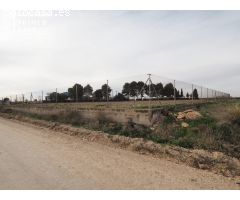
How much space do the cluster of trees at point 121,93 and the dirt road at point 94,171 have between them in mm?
8392

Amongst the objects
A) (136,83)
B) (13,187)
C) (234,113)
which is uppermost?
(136,83)

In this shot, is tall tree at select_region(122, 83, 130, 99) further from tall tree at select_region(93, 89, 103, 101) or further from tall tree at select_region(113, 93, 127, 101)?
tall tree at select_region(93, 89, 103, 101)

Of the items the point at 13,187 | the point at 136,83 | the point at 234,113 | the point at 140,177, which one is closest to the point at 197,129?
the point at 234,113

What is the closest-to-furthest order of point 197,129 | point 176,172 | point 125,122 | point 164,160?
point 176,172, point 164,160, point 197,129, point 125,122

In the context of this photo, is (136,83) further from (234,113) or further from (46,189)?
(46,189)

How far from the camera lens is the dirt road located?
548 centimetres

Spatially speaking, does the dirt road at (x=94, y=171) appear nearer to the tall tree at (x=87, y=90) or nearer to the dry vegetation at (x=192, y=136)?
the dry vegetation at (x=192, y=136)

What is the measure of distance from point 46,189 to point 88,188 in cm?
71

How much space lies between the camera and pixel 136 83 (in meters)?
21.7

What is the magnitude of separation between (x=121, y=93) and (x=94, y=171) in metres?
19.1

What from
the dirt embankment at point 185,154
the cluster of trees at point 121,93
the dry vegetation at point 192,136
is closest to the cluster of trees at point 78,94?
the cluster of trees at point 121,93

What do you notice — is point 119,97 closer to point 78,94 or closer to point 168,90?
point 168,90

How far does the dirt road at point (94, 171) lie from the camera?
5.48 metres

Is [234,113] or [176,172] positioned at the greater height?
[234,113]
